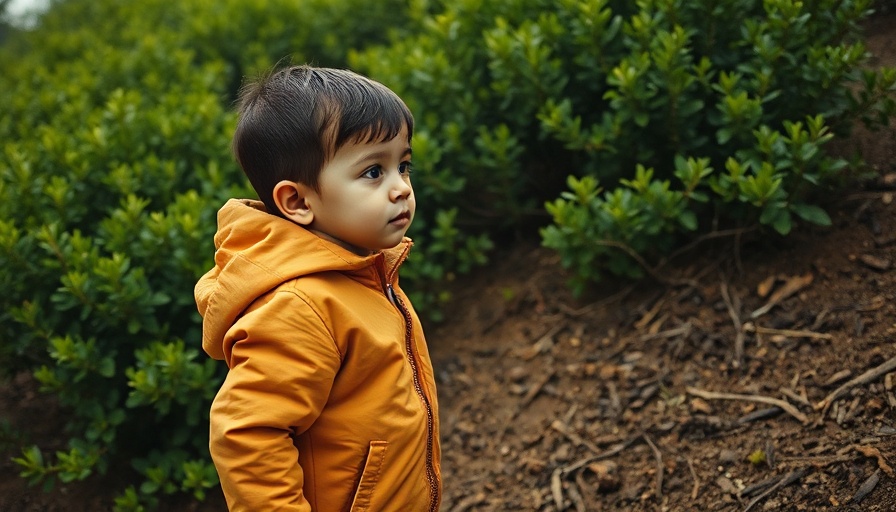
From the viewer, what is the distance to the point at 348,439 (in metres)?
2.12

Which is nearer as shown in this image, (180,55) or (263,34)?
(180,55)

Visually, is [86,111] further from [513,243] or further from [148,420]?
[513,243]

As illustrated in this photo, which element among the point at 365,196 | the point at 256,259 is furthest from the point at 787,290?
the point at 256,259

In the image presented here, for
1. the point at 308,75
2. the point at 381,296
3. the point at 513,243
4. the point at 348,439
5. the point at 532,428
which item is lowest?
the point at 532,428

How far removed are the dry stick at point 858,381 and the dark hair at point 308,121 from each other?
6.44ft

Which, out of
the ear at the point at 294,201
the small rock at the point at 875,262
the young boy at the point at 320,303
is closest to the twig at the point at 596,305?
the small rock at the point at 875,262

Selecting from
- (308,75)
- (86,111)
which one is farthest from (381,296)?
(86,111)

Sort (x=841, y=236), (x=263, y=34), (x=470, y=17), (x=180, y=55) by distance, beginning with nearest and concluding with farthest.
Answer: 1. (x=841, y=236)
2. (x=470, y=17)
3. (x=180, y=55)
4. (x=263, y=34)

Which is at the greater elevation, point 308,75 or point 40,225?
point 308,75

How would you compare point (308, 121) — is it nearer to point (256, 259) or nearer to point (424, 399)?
point (256, 259)

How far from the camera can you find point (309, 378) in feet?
6.51

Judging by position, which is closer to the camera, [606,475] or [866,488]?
[866,488]

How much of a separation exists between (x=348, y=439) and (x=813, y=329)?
2164 mm

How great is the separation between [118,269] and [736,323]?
2620 millimetres
